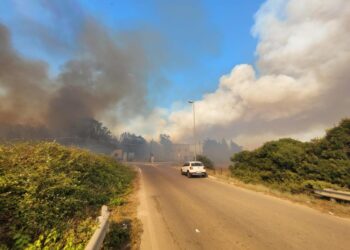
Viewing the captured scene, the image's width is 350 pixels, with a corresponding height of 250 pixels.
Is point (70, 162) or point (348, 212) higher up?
point (70, 162)

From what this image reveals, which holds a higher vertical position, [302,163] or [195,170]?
[195,170]

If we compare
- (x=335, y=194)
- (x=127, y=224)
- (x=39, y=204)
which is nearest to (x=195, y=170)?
(x=335, y=194)

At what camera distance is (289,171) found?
67.2ft

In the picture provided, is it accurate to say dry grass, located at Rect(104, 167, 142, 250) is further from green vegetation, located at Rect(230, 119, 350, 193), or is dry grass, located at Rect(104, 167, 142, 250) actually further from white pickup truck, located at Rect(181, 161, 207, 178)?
white pickup truck, located at Rect(181, 161, 207, 178)

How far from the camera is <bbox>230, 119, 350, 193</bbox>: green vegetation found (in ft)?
52.2

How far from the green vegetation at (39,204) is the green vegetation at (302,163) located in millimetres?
13568

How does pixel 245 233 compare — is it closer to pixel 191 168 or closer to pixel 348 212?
pixel 348 212

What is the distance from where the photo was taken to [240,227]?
8125 mm

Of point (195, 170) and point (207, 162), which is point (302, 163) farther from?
point (207, 162)

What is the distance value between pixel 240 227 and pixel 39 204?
583 centimetres

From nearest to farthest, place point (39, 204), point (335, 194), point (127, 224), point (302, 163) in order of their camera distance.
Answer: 1. point (39, 204)
2. point (127, 224)
3. point (335, 194)
4. point (302, 163)

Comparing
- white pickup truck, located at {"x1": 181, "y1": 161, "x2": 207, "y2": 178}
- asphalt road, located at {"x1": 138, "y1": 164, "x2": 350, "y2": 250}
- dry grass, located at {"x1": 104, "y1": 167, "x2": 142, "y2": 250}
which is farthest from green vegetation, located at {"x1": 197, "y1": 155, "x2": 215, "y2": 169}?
dry grass, located at {"x1": 104, "y1": 167, "x2": 142, "y2": 250}

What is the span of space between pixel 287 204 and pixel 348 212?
7.92 ft

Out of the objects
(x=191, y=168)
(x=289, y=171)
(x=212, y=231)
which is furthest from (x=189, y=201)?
(x=191, y=168)
